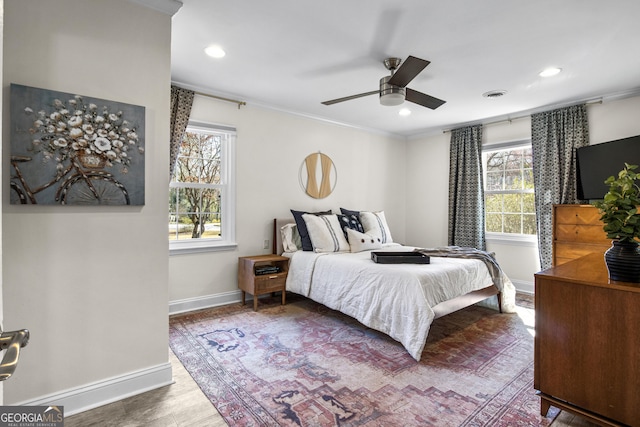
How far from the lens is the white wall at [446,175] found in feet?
12.0

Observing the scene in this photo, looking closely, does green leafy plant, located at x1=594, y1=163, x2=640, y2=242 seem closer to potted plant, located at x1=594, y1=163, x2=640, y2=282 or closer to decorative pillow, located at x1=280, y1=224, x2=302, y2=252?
potted plant, located at x1=594, y1=163, x2=640, y2=282

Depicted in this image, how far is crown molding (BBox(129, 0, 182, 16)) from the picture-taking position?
2.01m

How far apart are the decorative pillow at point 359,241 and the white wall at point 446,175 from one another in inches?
74.4

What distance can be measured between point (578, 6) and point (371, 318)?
103 inches

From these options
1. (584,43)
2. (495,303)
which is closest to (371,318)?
(495,303)

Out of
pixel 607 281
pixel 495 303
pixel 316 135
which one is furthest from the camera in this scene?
pixel 316 135

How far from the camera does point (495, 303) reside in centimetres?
382

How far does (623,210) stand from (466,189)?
3273 mm

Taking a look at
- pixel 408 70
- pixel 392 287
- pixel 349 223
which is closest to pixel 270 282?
pixel 349 223

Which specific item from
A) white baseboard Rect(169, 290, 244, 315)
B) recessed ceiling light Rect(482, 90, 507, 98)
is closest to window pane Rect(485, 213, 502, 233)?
recessed ceiling light Rect(482, 90, 507, 98)

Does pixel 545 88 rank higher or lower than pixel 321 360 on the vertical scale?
higher

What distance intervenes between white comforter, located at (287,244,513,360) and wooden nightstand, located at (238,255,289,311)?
10.9 inches

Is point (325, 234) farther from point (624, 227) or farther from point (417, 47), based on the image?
point (624, 227)

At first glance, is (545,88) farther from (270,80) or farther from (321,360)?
(321,360)
